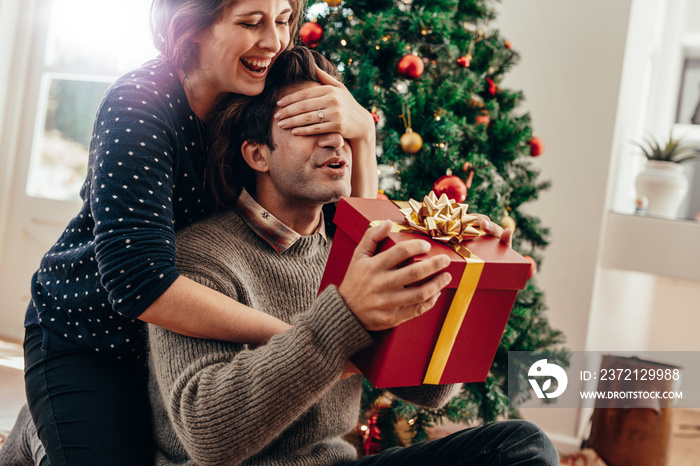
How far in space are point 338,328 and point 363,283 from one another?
0.24 ft

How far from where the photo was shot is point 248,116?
120 centimetres

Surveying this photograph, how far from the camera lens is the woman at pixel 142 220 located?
3.02 feet

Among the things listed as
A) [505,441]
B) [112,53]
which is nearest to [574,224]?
[505,441]

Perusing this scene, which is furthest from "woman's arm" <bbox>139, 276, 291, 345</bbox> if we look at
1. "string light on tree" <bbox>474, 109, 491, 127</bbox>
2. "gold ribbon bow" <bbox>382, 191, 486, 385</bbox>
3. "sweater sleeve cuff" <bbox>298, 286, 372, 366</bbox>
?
"string light on tree" <bbox>474, 109, 491, 127</bbox>

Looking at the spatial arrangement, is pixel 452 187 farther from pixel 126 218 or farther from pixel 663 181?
pixel 663 181

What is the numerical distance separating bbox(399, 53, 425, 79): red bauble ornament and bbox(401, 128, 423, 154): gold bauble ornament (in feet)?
0.52

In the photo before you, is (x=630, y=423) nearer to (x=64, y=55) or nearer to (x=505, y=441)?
(x=505, y=441)

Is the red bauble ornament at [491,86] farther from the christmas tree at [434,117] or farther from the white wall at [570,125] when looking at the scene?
the white wall at [570,125]

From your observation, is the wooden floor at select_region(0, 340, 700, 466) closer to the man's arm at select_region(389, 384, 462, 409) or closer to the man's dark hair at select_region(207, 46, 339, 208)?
the man's dark hair at select_region(207, 46, 339, 208)

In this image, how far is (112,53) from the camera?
3248 mm

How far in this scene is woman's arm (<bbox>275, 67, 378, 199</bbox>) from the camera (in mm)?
1094

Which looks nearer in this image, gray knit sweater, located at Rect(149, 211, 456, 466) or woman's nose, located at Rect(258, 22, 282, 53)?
gray knit sweater, located at Rect(149, 211, 456, 466)

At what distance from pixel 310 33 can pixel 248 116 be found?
23.7 inches

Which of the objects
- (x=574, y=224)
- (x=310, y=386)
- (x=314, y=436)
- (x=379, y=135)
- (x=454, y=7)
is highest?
(x=454, y=7)
